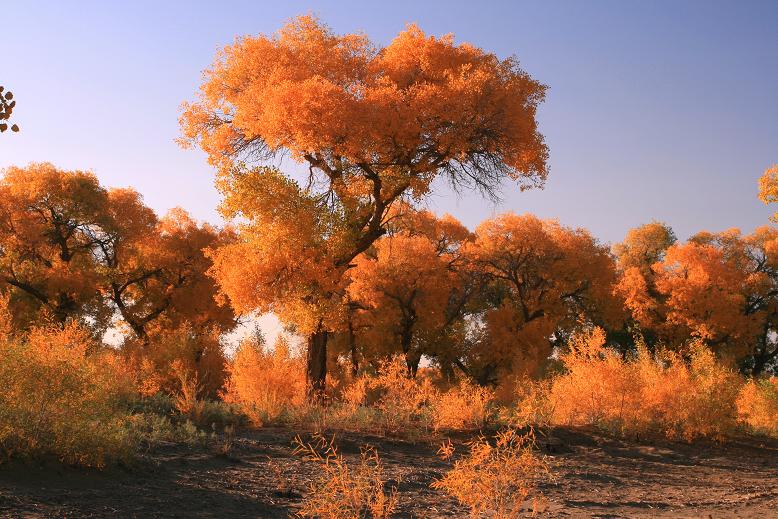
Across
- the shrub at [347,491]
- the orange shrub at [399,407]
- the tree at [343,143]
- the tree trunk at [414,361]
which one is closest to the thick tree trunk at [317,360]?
the tree at [343,143]

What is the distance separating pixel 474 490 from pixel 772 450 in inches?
459

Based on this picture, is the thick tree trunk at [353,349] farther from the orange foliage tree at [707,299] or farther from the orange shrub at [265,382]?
the orange foliage tree at [707,299]

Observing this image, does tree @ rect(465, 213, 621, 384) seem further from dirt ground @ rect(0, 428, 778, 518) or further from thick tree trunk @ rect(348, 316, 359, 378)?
dirt ground @ rect(0, 428, 778, 518)

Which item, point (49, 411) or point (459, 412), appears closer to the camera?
point (49, 411)

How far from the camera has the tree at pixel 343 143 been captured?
1683 cm

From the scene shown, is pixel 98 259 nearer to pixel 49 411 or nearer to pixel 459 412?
pixel 459 412

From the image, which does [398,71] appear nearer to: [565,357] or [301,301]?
[301,301]

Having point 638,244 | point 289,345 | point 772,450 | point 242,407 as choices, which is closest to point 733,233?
point 638,244

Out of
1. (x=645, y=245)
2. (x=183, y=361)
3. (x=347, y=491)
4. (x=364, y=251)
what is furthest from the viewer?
(x=645, y=245)

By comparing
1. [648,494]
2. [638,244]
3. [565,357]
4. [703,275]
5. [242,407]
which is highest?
[638,244]

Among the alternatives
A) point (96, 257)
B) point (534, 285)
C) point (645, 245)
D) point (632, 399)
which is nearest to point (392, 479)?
point (632, 399)

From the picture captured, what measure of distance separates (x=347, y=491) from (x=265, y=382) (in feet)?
35.1

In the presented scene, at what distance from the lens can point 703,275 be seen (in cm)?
3684

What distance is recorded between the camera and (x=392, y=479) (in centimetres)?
998
